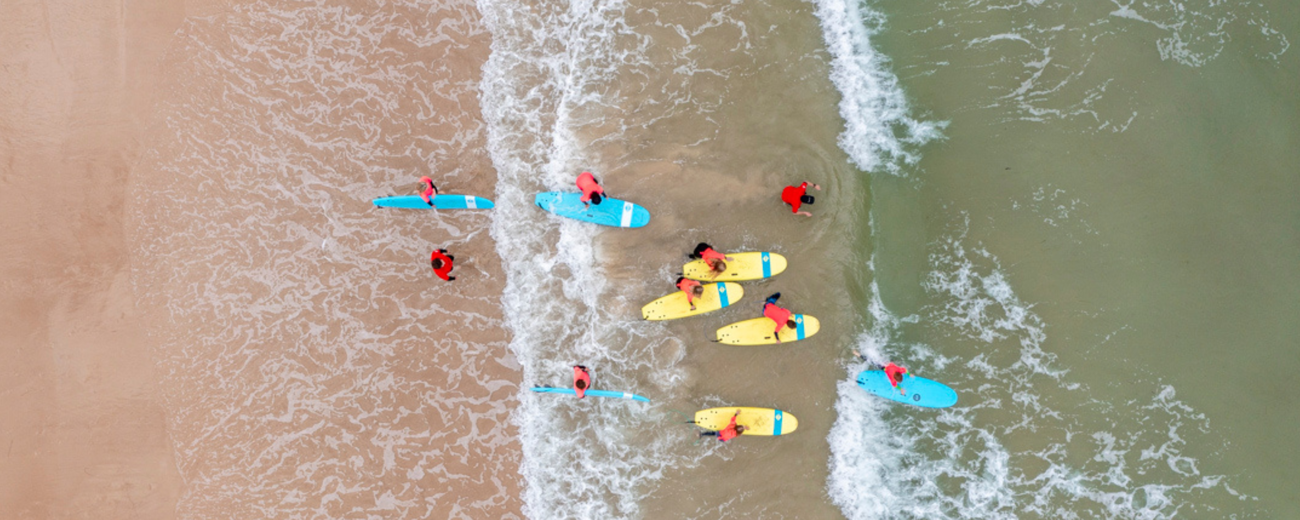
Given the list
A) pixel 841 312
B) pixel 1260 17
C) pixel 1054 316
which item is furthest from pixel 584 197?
pixel 1260 17

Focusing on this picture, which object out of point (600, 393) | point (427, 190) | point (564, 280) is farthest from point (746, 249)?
point (427, 190)

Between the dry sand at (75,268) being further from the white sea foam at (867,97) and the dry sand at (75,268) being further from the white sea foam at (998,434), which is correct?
the white sea foam at (998,434)

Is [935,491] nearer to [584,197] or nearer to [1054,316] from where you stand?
[1054,316]

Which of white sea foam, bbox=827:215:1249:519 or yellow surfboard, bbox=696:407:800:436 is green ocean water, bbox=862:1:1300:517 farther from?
yellow surfboard, bbox=696:407:800:436

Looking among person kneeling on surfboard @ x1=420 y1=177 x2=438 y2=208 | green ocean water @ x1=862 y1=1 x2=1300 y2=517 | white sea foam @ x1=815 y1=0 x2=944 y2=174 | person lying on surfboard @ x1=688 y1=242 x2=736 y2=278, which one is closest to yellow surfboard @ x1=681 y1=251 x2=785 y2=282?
person lying on surfboard @ x1=688 y1=242 x2=736 y2=278

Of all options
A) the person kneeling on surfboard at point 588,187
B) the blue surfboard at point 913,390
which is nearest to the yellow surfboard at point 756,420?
the blue surfboard at point 913,390
